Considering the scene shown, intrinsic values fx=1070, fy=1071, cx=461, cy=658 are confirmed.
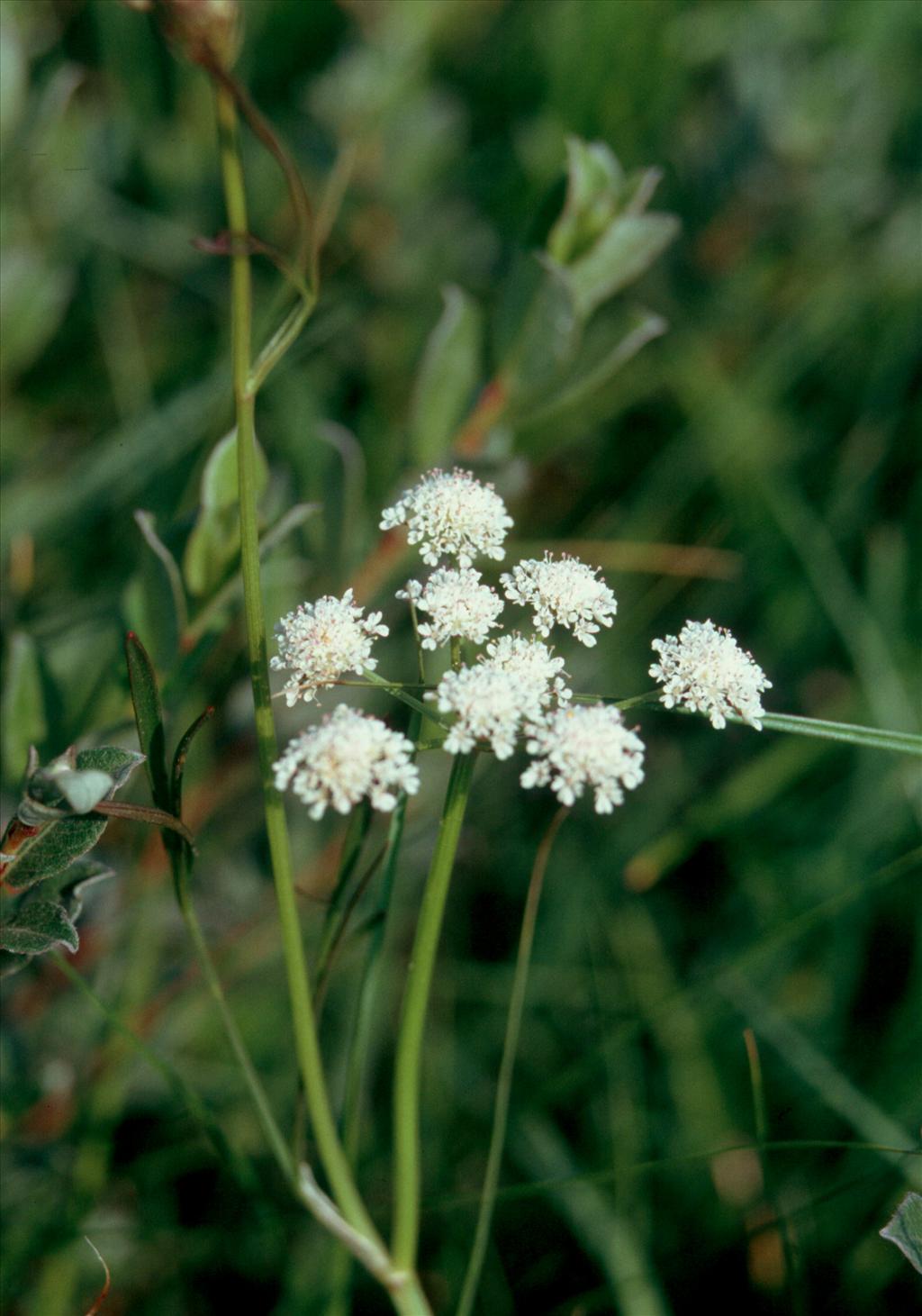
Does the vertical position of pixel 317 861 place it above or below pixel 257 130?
below

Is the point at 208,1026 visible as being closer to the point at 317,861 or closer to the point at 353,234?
the point at 317,861

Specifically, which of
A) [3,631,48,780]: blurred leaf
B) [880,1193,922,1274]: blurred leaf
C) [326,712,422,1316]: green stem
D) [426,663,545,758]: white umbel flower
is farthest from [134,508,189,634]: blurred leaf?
[880,1193,922,1274]: blurred leaf

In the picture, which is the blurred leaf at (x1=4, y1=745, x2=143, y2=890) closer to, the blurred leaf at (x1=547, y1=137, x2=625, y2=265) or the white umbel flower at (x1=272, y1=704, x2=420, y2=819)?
the white umbel flower at (x1=272, y1=704, x2=420, y2=819)

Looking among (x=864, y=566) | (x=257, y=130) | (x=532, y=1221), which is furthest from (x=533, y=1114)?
(x=257, y=130)

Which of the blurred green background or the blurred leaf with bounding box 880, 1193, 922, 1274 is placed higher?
the blurred green background

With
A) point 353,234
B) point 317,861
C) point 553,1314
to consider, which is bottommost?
point 553,1314

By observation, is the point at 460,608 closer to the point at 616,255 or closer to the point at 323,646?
the point at 323,646
